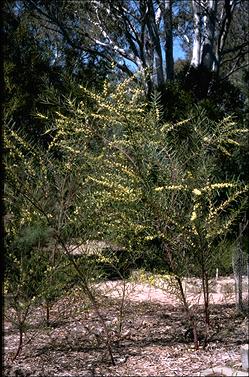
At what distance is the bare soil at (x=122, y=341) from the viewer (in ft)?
12.6

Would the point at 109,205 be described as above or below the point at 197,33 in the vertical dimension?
below

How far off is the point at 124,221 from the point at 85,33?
28.7 ft

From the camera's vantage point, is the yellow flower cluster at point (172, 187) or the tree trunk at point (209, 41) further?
the tree trunk at point (209, 41)

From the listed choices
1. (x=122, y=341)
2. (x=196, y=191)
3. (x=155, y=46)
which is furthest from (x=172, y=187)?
(x=155, y=46)

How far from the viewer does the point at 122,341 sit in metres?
A: 4.48

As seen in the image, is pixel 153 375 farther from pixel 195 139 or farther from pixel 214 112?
pixel 214 112

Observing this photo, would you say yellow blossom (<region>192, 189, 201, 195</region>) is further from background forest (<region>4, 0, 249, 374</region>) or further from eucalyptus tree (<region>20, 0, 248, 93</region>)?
eucalyptus tree (<region>20, 0, 248, 93</region>)

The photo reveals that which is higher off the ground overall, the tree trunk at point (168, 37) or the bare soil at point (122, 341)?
the tree trunk at point (168, 37)

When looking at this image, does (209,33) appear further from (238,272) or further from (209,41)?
(238,272)

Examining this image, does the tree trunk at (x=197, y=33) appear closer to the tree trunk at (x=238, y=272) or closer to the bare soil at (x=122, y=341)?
the tree trunk at (x=238, y=272)

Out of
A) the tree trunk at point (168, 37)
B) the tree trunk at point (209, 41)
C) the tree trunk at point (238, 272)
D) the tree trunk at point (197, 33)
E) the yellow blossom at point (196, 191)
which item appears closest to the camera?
the yellow blossom at point (196, 191)

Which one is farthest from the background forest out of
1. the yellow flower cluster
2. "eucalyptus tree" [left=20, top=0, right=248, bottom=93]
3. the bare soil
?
"eucalyptus tree" [left=20, top=0, right=248, bottom=93]

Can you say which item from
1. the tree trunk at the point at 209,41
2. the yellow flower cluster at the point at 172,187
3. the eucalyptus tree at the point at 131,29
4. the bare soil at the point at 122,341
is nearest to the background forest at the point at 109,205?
the yellow flower cluster at the point at 172,187

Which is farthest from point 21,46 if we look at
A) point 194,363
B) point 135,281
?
point 194,363
